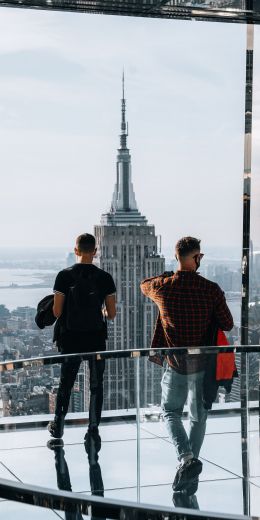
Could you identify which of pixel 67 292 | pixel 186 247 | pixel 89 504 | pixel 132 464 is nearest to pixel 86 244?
pixel 67 292

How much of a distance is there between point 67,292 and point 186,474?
1.54 metres

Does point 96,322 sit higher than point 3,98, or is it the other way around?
point 3,98

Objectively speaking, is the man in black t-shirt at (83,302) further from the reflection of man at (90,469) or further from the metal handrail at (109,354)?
the reflection of man at (90,469)

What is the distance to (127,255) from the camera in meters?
8.95

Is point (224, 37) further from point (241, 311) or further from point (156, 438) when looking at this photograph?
point (156, 438)

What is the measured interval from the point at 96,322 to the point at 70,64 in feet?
9.75

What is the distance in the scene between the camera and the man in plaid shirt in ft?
17.2

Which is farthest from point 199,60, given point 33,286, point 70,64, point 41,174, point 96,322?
point 96,322

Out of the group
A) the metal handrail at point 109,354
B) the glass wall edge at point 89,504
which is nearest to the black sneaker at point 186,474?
the metal handrail at point 109,354

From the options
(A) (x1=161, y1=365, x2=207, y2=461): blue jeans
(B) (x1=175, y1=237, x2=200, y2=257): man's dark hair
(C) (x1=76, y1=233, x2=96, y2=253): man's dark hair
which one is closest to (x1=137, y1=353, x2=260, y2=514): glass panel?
(A) (x1=161, y1=365, x2=207, y2=461): blue jeans

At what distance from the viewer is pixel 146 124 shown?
8875 millimetres

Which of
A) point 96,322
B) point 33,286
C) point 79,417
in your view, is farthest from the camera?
point 33,286

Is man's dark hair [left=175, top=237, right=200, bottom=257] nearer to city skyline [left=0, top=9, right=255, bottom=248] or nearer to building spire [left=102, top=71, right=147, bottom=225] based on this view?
city skyline [left=0, top=9, right=255, bottom=248]

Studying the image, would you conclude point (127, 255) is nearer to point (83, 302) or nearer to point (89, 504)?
point (83, 302)
